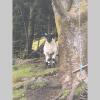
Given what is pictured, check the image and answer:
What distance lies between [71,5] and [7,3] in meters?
0.54

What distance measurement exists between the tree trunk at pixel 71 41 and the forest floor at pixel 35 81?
8 cm

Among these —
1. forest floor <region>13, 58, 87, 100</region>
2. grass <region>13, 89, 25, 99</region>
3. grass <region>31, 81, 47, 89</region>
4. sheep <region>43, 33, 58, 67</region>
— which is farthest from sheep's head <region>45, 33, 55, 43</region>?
grass <region>13, 89, 25, 99</region>

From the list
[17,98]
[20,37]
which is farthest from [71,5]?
[17,98]

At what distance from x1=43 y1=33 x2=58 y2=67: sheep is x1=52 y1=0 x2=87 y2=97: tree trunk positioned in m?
0.05

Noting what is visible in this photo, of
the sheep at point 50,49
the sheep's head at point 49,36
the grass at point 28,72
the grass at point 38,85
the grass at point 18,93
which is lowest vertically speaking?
the grass at point 18,93

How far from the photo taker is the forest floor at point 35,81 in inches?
165

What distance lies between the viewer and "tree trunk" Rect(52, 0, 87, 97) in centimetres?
427

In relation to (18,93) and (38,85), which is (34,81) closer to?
(38,85)

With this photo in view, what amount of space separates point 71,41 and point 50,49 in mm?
192

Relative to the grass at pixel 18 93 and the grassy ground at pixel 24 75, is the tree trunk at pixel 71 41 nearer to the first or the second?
the grassy ground at pixel 24 75

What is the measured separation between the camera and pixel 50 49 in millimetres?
4254

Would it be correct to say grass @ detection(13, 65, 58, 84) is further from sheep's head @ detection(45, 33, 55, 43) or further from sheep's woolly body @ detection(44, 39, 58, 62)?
sheep's head @ detection(45, 33, 55, 43)

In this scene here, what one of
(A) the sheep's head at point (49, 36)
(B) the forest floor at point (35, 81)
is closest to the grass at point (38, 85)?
(B) the forest floor at point (35, 81)

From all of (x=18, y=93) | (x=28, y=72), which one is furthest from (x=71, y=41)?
(x=18, y=93)
